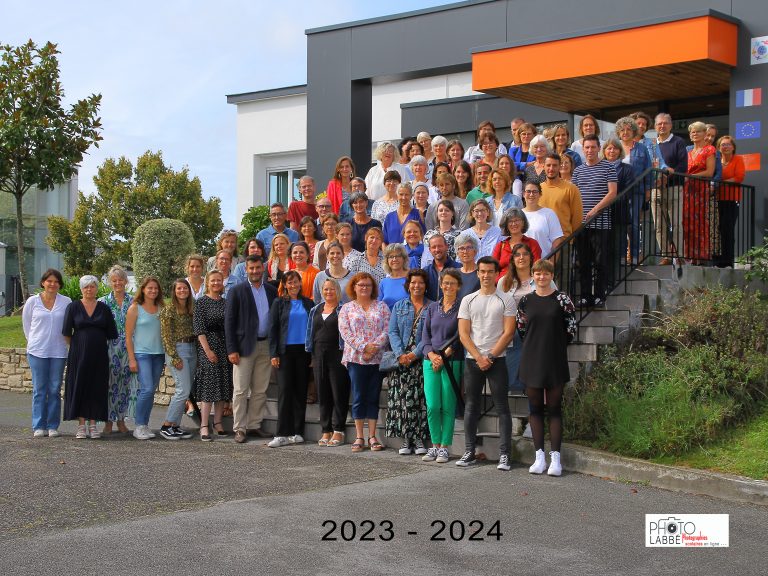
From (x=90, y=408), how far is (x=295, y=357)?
2.39m

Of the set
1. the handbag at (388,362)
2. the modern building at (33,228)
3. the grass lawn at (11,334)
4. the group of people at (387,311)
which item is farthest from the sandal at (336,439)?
the modern building at (33,228)

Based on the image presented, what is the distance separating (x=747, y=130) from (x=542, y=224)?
15.6ft

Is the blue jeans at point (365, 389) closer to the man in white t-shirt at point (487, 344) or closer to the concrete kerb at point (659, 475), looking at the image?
the man in white t-shirt at point (487, 344)

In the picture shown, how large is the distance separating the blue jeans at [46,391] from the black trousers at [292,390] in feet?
8.58

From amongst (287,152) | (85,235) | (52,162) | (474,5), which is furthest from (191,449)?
(85,235)

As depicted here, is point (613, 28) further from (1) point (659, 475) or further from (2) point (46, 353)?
(2) point (46, 353)

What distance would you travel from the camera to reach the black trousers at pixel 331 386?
1064cm

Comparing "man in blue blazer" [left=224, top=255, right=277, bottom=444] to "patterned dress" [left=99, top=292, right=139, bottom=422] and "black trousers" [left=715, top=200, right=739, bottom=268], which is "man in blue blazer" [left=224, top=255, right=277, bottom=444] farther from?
"black trousers" [left=715, top=200, right=739, bottom=268]

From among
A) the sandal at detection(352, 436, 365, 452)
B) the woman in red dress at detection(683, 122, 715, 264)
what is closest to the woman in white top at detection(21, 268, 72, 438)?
the sandal at detection(352, 436, 365, 452)

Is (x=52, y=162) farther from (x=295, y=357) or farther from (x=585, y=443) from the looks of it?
(x=585, y=443)

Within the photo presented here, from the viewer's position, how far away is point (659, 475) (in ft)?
27.8

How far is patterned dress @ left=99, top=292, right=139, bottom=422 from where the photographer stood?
37.8 ft

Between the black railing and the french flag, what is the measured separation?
5.17 feet

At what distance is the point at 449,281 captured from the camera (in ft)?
32.0
